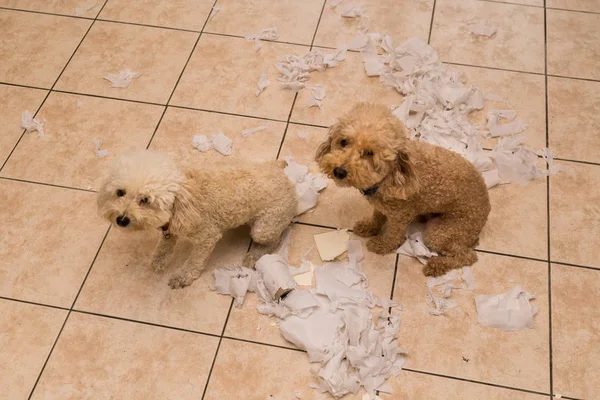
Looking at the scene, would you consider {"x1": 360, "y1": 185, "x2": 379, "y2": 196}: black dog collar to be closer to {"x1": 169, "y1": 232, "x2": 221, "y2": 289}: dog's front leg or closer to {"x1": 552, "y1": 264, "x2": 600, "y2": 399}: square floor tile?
{"x1": 169, "y1": 232, "x2": 221, "y2": 289}: dog's front leg

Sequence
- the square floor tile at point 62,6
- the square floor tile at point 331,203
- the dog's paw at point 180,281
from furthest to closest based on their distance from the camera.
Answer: the square floor tile at point 62,6 → the square floor tile at point 331,203 → the dog's paw at point 180,281

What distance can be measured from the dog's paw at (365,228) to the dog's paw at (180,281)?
28.5 inches

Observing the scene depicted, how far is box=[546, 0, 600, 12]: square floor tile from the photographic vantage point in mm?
3320

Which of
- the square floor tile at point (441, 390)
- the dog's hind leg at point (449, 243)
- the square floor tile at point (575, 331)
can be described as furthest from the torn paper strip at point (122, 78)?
the square floor tile at point (575, 331)

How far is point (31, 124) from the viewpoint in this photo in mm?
2889

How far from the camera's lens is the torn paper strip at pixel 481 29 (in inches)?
126

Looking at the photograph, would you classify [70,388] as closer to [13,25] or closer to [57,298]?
[57,298]

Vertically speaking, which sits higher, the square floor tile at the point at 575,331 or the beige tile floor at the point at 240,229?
the beige tile floor at the point at 240,229

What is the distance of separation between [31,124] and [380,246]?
184cm

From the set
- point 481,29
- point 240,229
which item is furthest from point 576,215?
point 240,229

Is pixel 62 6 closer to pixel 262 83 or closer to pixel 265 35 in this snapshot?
pixel 265 35

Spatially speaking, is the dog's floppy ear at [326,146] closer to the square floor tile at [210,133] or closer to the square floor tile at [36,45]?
the square floor tile at [210,133]

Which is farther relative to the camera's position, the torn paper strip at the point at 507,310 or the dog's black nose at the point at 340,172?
the torn paper strip at the point at 507,310

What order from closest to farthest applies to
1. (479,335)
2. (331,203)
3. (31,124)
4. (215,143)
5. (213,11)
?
(479,335)
(331,203)
(215,143)
(31,124)
(213,11)
